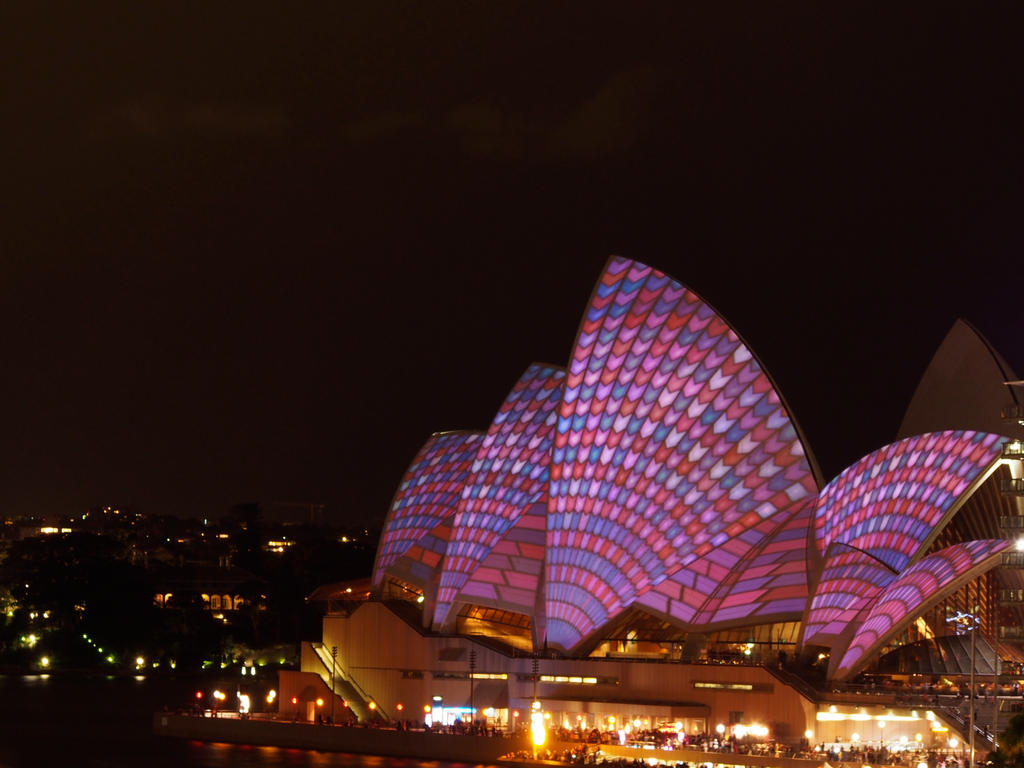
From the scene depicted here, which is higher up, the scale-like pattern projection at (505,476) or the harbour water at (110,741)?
the scale-like pattern projection at (505,476)

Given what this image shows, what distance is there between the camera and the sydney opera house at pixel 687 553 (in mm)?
50594

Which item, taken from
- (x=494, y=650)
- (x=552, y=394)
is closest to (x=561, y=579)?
(x=494, y=650)

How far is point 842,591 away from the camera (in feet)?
170

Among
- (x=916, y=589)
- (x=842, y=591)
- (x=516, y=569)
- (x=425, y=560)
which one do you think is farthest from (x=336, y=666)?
(x=916, y=589)

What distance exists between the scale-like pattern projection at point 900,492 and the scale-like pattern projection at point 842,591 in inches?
18.5

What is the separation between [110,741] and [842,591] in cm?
2958

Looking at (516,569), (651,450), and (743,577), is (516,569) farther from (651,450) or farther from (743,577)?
(743,577)

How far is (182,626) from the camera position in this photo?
107875mm

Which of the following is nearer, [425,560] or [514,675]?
[514,675]

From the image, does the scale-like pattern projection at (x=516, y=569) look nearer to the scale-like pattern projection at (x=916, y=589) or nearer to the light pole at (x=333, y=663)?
the light pole at (x=333, y=663)

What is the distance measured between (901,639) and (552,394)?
61.9ft

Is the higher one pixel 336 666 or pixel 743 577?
pixel 743 577

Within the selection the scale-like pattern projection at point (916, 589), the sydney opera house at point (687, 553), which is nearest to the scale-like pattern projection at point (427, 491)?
the sydney opera house at point (687, 553)

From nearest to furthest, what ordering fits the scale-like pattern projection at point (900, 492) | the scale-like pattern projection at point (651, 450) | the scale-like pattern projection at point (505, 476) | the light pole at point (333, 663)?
1. the scale-like pattern projection at point (900, 492)
2. the scale-like pattern projection at point (651, 450)
3. the scale-like pattern projection at point (505, 476)
4. the light pole at point (333, 663)
